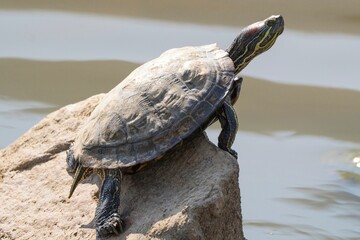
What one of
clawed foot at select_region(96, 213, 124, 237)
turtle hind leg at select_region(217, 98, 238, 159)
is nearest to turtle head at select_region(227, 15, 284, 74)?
turtle hind leg at select_region(217, 98, 238, 159)

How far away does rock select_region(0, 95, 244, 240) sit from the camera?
4.55 metres

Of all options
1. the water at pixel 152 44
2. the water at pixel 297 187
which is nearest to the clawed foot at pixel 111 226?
the water at pixel 297 187

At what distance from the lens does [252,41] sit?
5.22 metres

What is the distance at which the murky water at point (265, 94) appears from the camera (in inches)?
251

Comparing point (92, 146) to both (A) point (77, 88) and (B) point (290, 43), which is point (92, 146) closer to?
(A) point (77, 88)

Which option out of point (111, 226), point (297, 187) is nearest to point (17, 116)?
point (297, 187)

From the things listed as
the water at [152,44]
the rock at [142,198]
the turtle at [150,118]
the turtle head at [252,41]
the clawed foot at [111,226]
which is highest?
the water at [152,44]

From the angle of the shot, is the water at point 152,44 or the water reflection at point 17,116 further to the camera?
the water at point 152,44

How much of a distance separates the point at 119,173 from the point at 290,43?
4220 millimetres

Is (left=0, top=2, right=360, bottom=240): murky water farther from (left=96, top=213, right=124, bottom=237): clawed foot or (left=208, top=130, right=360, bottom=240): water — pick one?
(left=96, top=213, right=124, bottom=237): clawed foot

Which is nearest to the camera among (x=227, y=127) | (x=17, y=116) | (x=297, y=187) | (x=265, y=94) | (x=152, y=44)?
(x=227, y=127)

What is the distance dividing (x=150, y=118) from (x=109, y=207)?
1.25 feet

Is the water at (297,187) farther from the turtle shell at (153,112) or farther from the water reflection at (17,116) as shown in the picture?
the turtle shell at (153,112)

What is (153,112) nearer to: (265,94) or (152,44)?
(265,94)
